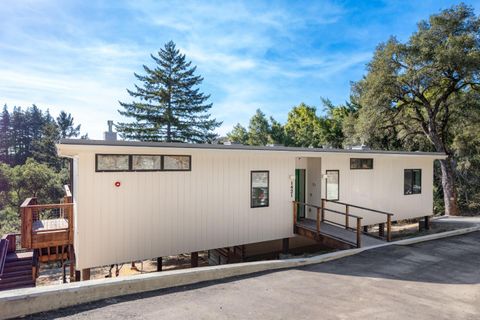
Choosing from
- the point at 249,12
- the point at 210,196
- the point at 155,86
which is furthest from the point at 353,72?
the point at 210,196

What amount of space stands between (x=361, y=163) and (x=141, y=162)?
7770 millimetres

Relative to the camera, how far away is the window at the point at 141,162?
655 cm

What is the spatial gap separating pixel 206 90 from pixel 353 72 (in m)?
15.7

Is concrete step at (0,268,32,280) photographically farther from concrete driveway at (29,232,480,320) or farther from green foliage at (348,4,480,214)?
green foliage at (348,4,480,214)

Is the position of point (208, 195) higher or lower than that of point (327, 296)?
higher

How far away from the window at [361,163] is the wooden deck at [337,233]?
236 centimetres

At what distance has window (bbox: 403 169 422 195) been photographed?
465 inches

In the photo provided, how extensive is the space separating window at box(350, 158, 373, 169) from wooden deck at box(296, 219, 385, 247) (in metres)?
2.36

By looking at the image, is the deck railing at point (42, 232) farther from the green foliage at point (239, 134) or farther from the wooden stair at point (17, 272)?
the green foliage at point (239, 134)

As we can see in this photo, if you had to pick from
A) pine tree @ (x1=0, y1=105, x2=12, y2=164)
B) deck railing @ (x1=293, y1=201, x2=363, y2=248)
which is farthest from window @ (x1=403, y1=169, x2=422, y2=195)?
pine tree @ (x1=0, y1=105, x2=12, y2=164)

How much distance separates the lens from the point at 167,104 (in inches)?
1228

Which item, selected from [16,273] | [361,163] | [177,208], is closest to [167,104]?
[361,163]

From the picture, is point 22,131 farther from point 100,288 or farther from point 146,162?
point 100,288

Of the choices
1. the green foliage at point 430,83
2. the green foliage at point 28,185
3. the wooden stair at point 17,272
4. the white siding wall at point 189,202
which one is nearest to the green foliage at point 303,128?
the green foliage at point 430,83
